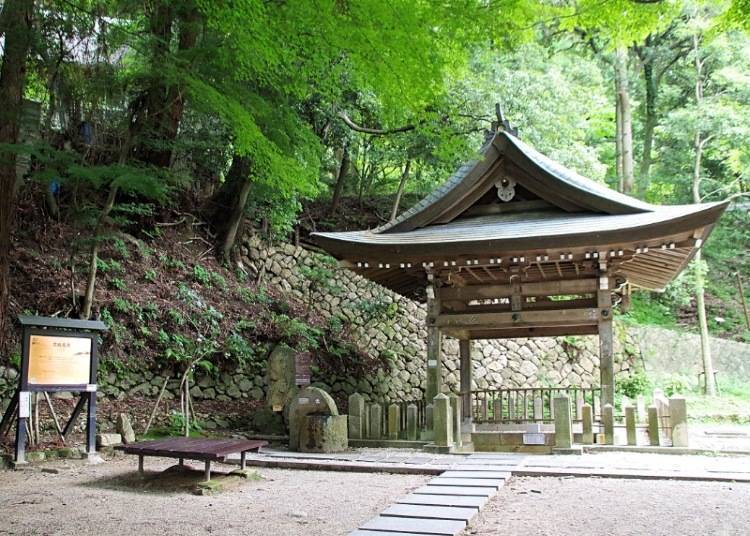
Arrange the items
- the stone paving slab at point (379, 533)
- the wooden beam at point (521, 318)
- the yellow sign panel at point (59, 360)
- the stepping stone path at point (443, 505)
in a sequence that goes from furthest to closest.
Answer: the wooden beam at point (521, 318), the yellow sign panel at point (59, 360), the stepping stone path at point (443, 505), the stone paving slab at point (379, 533)

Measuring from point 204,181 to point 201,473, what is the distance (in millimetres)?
10063

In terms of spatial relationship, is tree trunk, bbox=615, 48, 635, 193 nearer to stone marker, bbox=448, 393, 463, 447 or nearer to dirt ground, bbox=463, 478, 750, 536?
stone marker, bbox=448, 393, 463, 447

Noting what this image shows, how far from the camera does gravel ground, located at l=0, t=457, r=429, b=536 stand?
4.58m

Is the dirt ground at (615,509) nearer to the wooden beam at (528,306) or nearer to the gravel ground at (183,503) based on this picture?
the gravel ground at (183,503)

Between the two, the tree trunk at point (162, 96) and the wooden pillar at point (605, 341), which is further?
the wooden pillar at point (605, 341)

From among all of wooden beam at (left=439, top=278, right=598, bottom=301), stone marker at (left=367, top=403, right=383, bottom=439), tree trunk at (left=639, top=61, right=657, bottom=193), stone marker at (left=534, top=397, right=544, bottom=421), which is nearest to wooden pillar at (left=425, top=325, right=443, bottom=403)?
wooden beam at (left=439, top=278, right=598, bottom=301)

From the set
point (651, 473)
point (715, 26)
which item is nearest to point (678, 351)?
point (651, 473)

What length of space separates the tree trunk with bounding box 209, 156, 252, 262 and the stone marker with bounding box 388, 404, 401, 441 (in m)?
6.44

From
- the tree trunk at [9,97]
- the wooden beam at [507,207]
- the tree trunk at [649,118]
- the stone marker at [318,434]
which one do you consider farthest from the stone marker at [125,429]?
the tree trunk at [649,118]

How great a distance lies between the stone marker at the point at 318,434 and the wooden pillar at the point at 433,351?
5.50 ft

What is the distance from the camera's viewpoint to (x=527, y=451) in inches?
363

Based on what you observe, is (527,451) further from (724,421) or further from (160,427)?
(724,421)

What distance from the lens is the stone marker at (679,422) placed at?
8.29m

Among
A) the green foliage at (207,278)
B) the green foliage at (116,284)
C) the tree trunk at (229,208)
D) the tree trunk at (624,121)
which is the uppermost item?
the tree trunk at (624,121)
